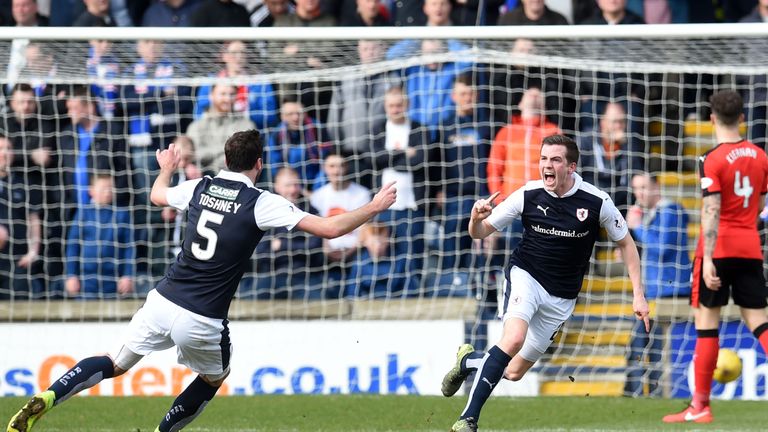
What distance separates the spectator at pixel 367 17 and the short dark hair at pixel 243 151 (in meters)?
5.90

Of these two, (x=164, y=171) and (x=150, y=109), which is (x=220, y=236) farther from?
(x=150, y=109)

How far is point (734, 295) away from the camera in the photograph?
29.5 feet

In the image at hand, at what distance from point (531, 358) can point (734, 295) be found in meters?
1.92

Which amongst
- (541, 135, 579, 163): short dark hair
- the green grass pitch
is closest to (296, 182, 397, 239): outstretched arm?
(541, 135, 579, 163): short dark hair

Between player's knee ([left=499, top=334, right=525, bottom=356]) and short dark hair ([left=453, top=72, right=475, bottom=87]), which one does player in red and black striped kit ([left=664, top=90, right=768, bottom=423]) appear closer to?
player's knee ([left=499, top=334, right=525, bottom=356])

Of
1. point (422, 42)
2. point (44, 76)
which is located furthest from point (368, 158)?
point (44, 76)

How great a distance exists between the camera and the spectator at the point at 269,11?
12992mm

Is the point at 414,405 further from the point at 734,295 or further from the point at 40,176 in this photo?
the point at 40,176

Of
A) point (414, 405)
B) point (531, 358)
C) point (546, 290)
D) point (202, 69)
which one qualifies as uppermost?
point (202, 69)

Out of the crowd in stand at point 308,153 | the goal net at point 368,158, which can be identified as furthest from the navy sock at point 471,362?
the crowd in stand at point 308,153

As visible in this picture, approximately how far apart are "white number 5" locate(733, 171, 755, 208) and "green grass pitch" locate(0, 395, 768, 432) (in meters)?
1.65

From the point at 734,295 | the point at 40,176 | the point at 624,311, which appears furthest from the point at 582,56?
the point at 40,176

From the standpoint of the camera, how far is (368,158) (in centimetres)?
1210

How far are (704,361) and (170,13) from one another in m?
7.04
